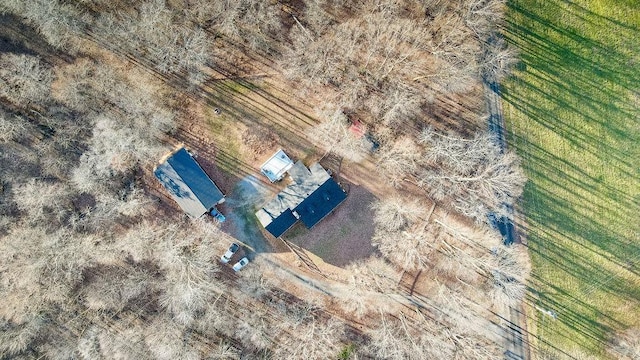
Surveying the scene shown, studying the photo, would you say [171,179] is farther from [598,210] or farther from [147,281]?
[598,210]

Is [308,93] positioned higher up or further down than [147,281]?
higher up

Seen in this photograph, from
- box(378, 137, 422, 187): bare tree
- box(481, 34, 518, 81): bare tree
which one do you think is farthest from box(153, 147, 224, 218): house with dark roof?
box(481, 34, 518, 81): bare tree

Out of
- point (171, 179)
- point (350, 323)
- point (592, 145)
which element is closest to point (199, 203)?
point (171, 179)

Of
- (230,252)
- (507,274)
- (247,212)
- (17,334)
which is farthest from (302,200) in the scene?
(17,334)

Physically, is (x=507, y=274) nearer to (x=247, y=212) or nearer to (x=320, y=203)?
(x=320, y=203)

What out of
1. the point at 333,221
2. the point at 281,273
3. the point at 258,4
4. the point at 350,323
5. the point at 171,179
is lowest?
the point at 350,323

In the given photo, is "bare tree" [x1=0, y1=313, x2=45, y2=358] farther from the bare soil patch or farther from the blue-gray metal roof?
the blue-gray metal roof
